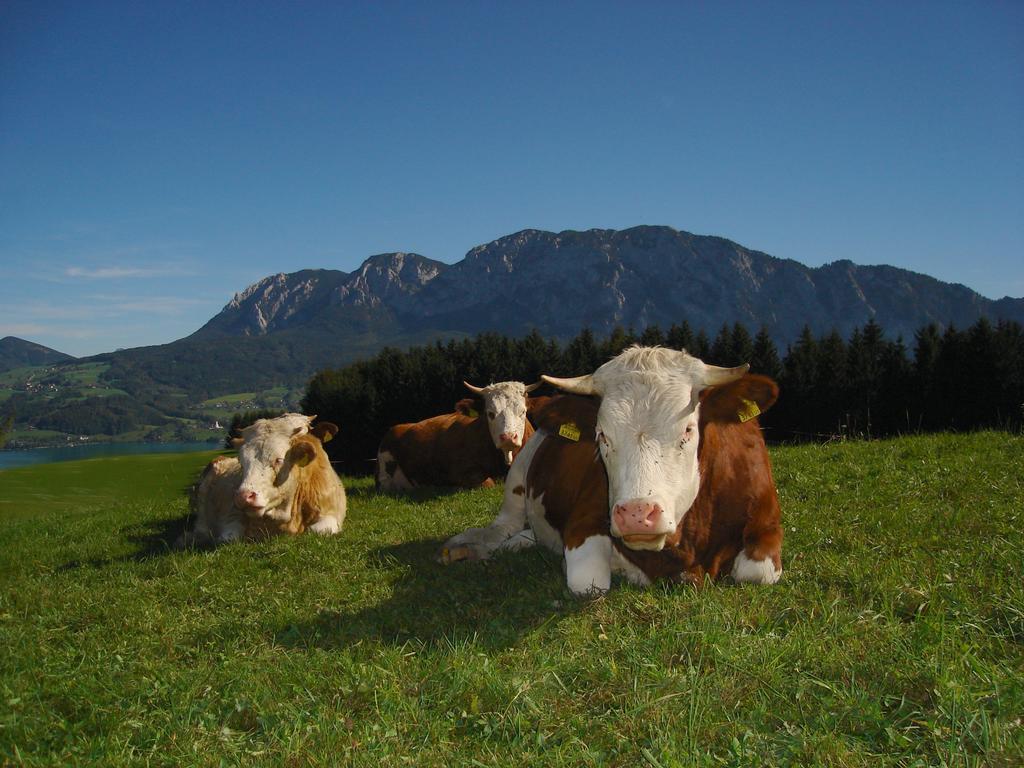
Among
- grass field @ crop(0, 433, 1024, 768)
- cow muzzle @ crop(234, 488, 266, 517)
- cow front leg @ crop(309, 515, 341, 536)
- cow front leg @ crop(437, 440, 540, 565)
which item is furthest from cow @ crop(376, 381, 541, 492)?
grass field @ crop(0, 433, 1024, 768)

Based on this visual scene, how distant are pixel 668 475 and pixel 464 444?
409 inches

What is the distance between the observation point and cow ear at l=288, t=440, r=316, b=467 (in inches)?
355

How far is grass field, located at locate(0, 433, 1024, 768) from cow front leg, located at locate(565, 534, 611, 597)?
12cm

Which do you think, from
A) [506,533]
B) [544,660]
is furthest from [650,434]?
[506,533]

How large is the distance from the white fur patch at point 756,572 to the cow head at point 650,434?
0.70 metres

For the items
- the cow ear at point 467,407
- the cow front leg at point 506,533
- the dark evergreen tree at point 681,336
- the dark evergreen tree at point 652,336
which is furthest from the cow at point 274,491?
the dark evergreen tree at point 681,336

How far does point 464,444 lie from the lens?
46.9 feet

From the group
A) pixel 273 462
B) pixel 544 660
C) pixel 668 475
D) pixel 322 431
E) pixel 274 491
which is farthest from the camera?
pixel 322 431

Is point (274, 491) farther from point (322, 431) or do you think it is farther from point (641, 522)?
point (641, 522)

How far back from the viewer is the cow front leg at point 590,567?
15.3 feet

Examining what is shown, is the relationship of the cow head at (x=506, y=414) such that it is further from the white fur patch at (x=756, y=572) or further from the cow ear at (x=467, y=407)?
the white fur patch at (x=756, y=572)

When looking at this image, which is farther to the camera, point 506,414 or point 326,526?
point 506,414

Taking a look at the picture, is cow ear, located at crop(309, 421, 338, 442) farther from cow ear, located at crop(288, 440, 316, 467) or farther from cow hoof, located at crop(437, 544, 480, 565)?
cow hoof, located at crop(437, 544, 480, 565)

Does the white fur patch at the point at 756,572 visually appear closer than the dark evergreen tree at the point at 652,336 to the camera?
Yes
